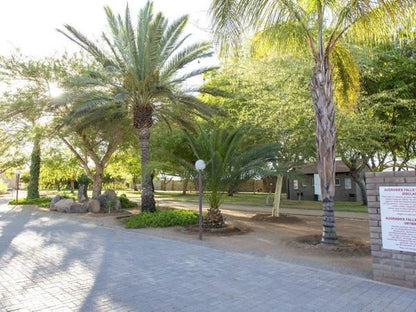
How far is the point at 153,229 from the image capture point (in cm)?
1238

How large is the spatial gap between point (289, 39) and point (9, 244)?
10017 mm

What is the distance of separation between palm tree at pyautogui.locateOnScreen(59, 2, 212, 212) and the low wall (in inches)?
372

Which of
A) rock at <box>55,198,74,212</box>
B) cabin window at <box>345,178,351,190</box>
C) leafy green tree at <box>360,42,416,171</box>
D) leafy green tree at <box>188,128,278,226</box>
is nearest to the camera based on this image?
leafy green tree at <box>188,128,278,226</box>

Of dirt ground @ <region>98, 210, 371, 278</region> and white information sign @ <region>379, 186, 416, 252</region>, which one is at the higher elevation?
white information sign @ <region>379, 186, 416, 252</region>

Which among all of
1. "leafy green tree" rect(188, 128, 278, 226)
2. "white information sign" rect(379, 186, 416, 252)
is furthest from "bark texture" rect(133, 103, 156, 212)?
"white information sign" rect(379, 186, 416, 252)

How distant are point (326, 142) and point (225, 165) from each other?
4.42 meters

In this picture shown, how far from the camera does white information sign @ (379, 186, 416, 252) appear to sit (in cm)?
566

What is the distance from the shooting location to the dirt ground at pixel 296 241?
744 centimetres

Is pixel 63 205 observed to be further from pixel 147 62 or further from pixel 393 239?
pixel 393 239

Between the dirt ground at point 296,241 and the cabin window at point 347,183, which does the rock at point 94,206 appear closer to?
the dirt ground at point 296,241

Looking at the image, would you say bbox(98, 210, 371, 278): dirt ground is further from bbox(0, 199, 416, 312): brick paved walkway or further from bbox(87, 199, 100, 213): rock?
bbox(87, 199, 100, 213): rock

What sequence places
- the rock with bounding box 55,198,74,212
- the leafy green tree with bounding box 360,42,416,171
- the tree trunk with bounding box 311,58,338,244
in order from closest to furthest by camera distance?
the tree trunk with bounding box 311,58,338,244
the leafy green tree with bounding box 360,42,416,171
the rock with bounding box 55,198,74,212

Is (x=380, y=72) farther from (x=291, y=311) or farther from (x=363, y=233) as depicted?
(x=291, y=311)

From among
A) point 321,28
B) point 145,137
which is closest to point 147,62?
point 145,137
